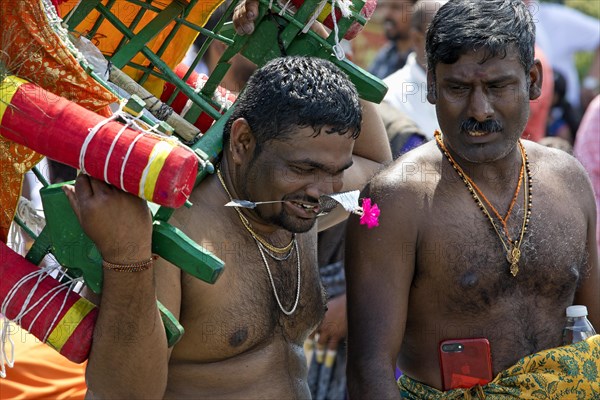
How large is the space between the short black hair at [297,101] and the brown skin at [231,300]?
3 cm

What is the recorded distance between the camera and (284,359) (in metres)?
3.19

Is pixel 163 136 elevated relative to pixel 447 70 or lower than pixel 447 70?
lower

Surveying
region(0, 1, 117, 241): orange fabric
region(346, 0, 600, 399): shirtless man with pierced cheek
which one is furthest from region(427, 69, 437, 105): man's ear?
region(0, 1, 117, 241): orange fabric

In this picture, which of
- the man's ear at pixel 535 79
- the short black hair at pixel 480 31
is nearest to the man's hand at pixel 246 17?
the short black hair at pixel 480 31

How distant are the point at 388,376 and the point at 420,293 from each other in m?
0.31

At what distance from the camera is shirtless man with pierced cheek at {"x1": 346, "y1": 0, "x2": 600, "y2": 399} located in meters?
3.19

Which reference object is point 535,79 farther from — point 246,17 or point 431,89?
point 246,17

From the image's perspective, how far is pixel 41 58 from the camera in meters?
2.58

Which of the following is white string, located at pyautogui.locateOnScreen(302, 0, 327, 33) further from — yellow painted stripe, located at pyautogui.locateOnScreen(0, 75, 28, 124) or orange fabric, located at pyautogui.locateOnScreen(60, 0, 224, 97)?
yellow painted stripe, located at pyautogui.locateOnScreen(0, 75, 28, 124)

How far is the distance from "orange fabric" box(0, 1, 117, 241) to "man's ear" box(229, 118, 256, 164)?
464 millimetres

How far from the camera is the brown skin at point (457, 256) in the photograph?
3197 mm

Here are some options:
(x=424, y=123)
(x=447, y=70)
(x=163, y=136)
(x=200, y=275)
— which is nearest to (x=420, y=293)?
(x=447, y=70)

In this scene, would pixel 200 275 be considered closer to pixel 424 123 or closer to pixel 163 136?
pixel 163 136

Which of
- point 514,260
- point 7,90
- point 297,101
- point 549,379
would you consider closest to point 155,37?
point 297,101
